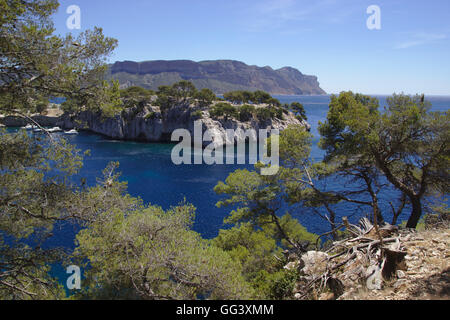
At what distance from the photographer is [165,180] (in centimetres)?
4000

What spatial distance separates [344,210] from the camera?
91.5 feet

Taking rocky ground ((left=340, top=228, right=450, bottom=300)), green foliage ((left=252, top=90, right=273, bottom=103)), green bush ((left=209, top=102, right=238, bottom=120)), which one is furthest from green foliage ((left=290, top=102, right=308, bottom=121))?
rocky ground ((left=340, top=228, right=450, bottom=300))

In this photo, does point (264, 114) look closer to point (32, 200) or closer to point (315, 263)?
point (315, 263)

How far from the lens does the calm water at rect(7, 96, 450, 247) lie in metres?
26.1

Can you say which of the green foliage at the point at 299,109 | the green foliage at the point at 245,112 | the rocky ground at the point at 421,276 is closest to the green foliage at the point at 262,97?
the green foliage at the point at 299,109

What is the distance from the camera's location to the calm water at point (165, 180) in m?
26.1

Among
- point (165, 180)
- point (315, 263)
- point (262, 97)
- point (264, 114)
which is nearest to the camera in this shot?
point (315, 263)

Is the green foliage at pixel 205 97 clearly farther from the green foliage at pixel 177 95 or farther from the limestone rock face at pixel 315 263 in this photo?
the limestone rock face at pixel 315 263

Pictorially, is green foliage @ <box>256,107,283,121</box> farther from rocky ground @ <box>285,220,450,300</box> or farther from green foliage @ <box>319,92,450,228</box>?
rocky ground @ <box>285,220,450,300</box>

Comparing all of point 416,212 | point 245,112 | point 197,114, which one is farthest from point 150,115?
point 416,212

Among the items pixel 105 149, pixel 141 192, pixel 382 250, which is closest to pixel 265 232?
pixel 382 250

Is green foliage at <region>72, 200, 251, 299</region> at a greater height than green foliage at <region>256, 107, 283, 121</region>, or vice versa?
green foliage at <region>256, 107, 283, 121</region>

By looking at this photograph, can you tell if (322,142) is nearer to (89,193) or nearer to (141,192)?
(89,193)
